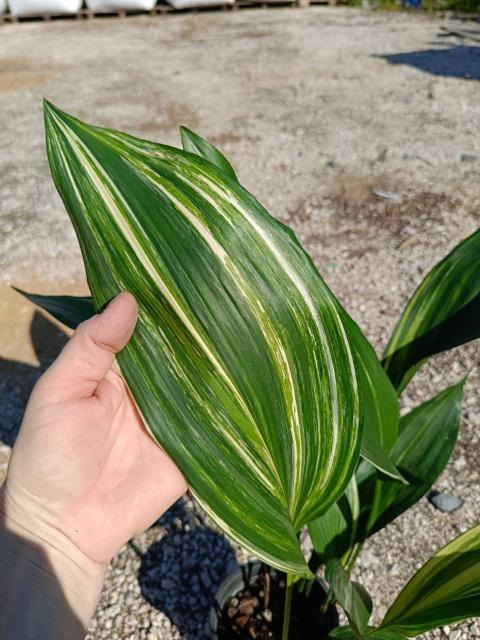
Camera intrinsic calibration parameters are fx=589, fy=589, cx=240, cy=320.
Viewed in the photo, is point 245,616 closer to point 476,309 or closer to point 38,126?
point 476,309

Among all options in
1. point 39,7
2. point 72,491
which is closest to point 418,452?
point 72,491

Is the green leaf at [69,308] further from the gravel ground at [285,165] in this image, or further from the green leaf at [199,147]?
the gravel ground at [285,165]

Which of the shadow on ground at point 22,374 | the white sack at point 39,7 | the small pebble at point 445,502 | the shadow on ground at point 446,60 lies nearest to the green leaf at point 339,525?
the small pebble at point 445,502

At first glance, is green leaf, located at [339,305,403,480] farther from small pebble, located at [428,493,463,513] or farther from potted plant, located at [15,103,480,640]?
small pebble, located at [428,493,463,513]

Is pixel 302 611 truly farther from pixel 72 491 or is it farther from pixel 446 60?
pixel 446 60

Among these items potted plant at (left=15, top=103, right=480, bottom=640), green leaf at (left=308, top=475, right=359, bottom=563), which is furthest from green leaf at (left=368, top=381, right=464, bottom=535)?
potted plant at (left=15, top=103, right=480, bottom=640)
